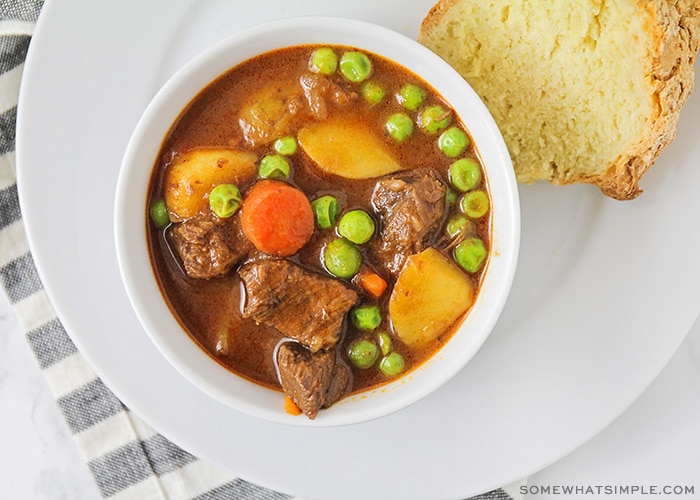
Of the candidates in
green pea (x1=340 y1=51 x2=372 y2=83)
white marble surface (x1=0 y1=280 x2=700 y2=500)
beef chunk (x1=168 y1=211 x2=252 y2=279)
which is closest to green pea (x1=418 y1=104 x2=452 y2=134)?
green pea (x1=340 y1=51 x2=372 y2=83)

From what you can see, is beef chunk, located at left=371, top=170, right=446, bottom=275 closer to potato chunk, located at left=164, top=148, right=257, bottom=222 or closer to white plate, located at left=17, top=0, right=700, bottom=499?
potato chunk, located at left=164, top=148, right=257, bottom=222

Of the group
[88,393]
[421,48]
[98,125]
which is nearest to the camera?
[421,48]

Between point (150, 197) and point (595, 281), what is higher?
point (150, 197)

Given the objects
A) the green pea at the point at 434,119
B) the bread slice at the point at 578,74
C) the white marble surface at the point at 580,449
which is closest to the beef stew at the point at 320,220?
the green pea at the point at 434,119

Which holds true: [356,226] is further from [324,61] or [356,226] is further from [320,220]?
[324,61]

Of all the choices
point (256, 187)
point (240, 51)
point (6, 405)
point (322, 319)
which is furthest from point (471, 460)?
point (6, 405)

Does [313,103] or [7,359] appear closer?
[313,103]

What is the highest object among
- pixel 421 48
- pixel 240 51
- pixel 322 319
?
pixel 240 51

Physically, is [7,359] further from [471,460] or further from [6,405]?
[471,460]
